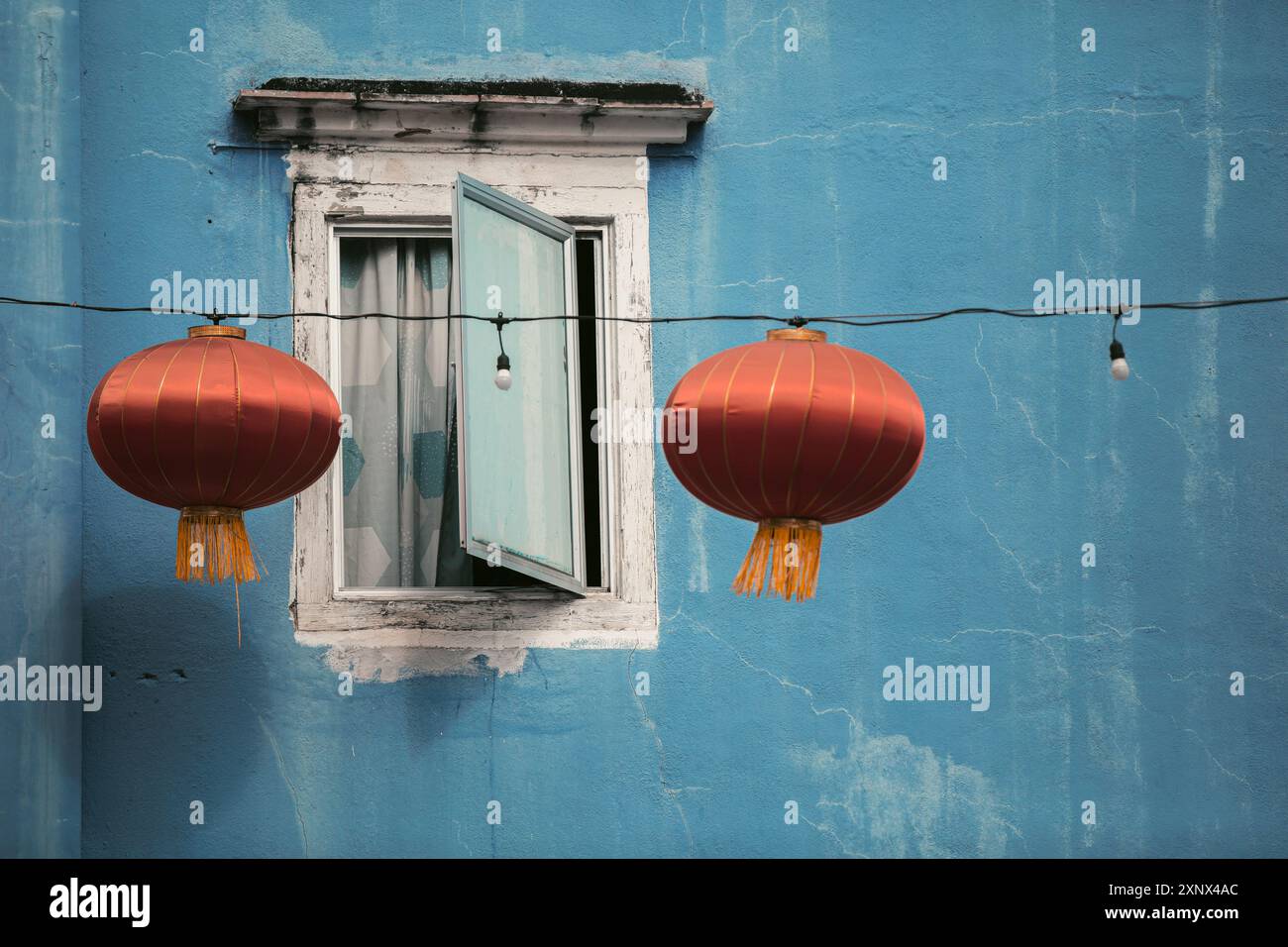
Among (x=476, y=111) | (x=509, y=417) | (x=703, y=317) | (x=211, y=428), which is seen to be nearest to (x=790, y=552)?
(x=703, y=317)

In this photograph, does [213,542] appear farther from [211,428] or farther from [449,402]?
[449,402]

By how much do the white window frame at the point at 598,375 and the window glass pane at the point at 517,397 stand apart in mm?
210

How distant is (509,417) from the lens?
7273 mm

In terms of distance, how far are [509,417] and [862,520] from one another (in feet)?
4.88

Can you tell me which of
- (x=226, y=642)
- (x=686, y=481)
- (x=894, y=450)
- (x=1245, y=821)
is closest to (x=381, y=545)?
(x=226, y=642)

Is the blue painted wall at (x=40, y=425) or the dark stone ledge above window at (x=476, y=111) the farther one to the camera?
the dark stone ledge above window at (x=476, y=111)

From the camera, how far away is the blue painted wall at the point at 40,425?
708 centimetres

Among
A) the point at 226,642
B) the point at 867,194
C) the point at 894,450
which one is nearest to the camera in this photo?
the point at 894,450

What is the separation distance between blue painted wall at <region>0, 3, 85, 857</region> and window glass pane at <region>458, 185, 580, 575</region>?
5.20 feet

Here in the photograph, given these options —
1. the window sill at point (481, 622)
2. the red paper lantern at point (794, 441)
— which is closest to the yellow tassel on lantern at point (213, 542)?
the window sill at point (481, 622)

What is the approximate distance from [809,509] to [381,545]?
6.88ft

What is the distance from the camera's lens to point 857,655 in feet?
25.0

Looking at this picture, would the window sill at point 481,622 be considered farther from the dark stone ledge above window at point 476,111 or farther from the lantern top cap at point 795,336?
the dark stone ledge above window at point 476,111

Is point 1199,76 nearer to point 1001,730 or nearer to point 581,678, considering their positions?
point 1001,730
